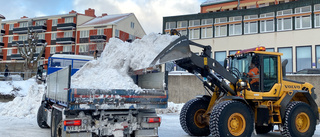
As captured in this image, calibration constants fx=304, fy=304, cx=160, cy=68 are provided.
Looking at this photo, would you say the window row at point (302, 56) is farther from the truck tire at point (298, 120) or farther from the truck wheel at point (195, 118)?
the truck wheel at point (195, 118)

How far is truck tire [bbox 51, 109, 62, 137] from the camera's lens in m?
6.87

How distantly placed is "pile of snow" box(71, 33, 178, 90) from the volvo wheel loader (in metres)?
0.64

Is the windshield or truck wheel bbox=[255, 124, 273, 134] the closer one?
the windshield

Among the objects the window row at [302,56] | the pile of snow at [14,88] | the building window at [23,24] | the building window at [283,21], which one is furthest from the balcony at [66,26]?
the window row at [302,56]

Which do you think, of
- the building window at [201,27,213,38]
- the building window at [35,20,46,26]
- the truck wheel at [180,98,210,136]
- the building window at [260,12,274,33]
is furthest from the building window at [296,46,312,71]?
the building window at [35,20,46,26]

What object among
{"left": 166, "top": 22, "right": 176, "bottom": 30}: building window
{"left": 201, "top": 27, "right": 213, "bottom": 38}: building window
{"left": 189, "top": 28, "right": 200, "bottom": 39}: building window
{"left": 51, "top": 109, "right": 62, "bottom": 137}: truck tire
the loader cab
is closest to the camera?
{"left": 51, "top": 109, "right": 62, "bottom": 137}: truck tire

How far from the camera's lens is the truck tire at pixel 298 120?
8.50 metres

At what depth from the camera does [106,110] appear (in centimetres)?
655

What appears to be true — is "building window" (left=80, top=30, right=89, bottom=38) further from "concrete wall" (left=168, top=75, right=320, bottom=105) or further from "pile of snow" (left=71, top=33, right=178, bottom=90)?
"pile of snow" (left=71, top=33, right=178, bottom=90)

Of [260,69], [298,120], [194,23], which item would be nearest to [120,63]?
[260,69]

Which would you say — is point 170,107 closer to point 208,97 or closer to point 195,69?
point 208,97

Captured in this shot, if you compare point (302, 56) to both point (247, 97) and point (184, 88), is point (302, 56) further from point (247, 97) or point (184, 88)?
point (247, 97)

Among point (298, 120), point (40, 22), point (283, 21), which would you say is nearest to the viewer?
point (298, 120)

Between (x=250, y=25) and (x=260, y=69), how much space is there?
27881 millimetres
